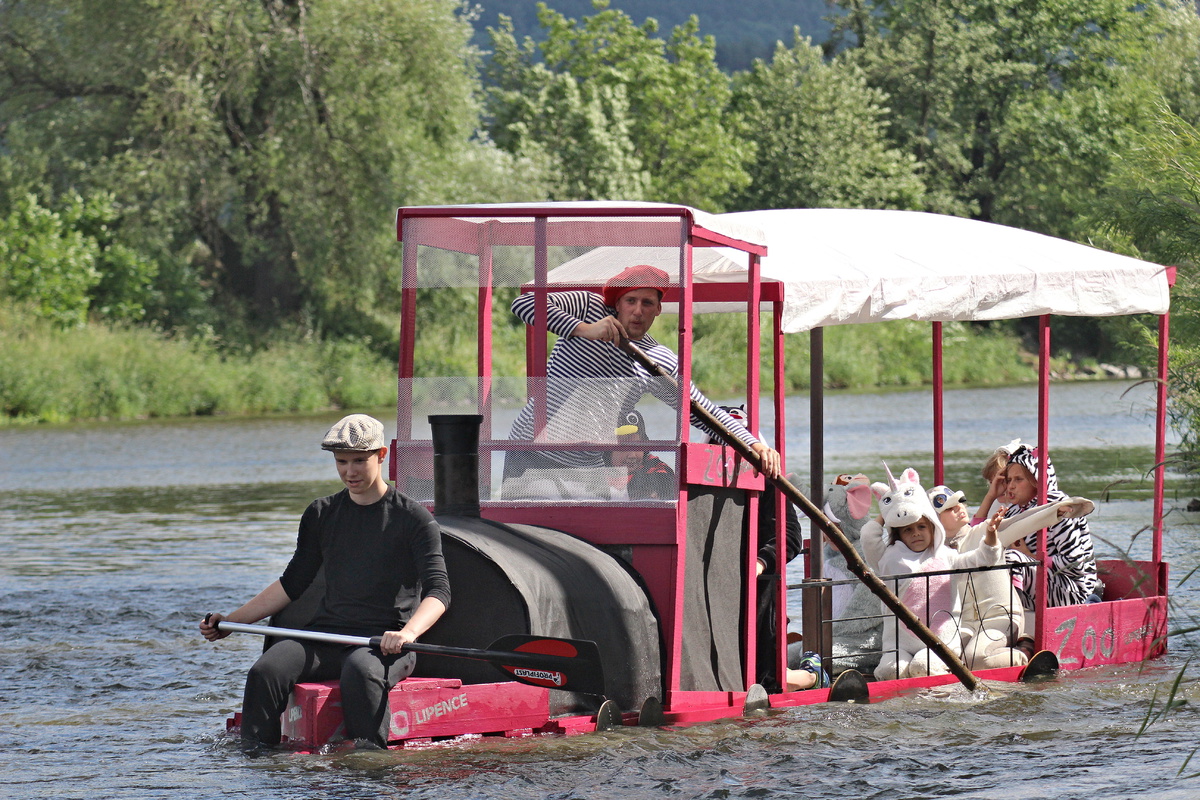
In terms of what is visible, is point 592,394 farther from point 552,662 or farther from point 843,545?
point 843,545

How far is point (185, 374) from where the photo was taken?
40281 millimetres

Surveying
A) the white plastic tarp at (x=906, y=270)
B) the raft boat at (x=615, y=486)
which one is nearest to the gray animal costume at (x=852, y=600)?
the raft boat at (x=615, y=486)

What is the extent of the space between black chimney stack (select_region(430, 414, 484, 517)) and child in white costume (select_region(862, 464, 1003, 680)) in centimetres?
262

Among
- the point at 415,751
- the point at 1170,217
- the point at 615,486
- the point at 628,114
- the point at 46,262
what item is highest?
the point at 628,114

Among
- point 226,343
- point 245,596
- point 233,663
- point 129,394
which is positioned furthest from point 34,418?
point 233,663

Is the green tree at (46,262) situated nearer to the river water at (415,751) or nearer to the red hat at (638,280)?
the river water at (415,751)

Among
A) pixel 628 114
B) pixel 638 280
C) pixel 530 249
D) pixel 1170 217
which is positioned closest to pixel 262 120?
pixel 628 114

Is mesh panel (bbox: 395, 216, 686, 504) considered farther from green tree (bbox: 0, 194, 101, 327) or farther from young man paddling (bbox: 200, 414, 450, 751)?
green tree (bbox: 0, 194, 101, 327)

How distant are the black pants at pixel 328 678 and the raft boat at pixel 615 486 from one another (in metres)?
0.08

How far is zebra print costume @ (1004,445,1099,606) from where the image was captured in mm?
9883

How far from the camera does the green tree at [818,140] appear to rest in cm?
6103

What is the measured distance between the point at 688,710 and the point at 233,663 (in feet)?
15.6

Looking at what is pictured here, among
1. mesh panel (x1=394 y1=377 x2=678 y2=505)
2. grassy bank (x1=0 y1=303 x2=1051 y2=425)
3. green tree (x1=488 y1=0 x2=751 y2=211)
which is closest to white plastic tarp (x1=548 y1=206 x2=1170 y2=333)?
mesh panel (x1=394 y1=377 x2=678 y2=505)

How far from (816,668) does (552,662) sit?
2.28 meters
